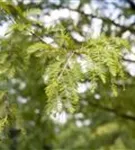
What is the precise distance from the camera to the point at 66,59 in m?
1.79

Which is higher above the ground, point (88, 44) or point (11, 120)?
point (88, 44)

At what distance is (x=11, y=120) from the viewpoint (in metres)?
1.88

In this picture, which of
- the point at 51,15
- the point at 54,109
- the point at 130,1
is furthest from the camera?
the point at 130,1

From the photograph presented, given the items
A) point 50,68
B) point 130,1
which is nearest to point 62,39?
point 50,68

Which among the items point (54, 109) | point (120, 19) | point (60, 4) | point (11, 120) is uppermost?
point (54, 109)

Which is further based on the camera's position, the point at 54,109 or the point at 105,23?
the point at 105,23

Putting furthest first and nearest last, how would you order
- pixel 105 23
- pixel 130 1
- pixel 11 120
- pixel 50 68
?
pixel 130 1 → pixel 105 23 → pixel 11 120 → pixel 50 68

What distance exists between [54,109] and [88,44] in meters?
0.39

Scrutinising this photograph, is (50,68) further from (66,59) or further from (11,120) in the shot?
(11,120)

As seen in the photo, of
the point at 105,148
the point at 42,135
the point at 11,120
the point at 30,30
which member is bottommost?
the point at 105,148

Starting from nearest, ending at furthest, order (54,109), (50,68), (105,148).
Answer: (54,109)
(50,68)
(105,148)

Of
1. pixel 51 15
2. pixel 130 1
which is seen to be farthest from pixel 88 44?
pixel 130 1

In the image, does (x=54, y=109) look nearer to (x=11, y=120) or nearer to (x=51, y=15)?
(x=11, y=120)

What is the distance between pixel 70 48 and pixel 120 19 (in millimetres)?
2235
